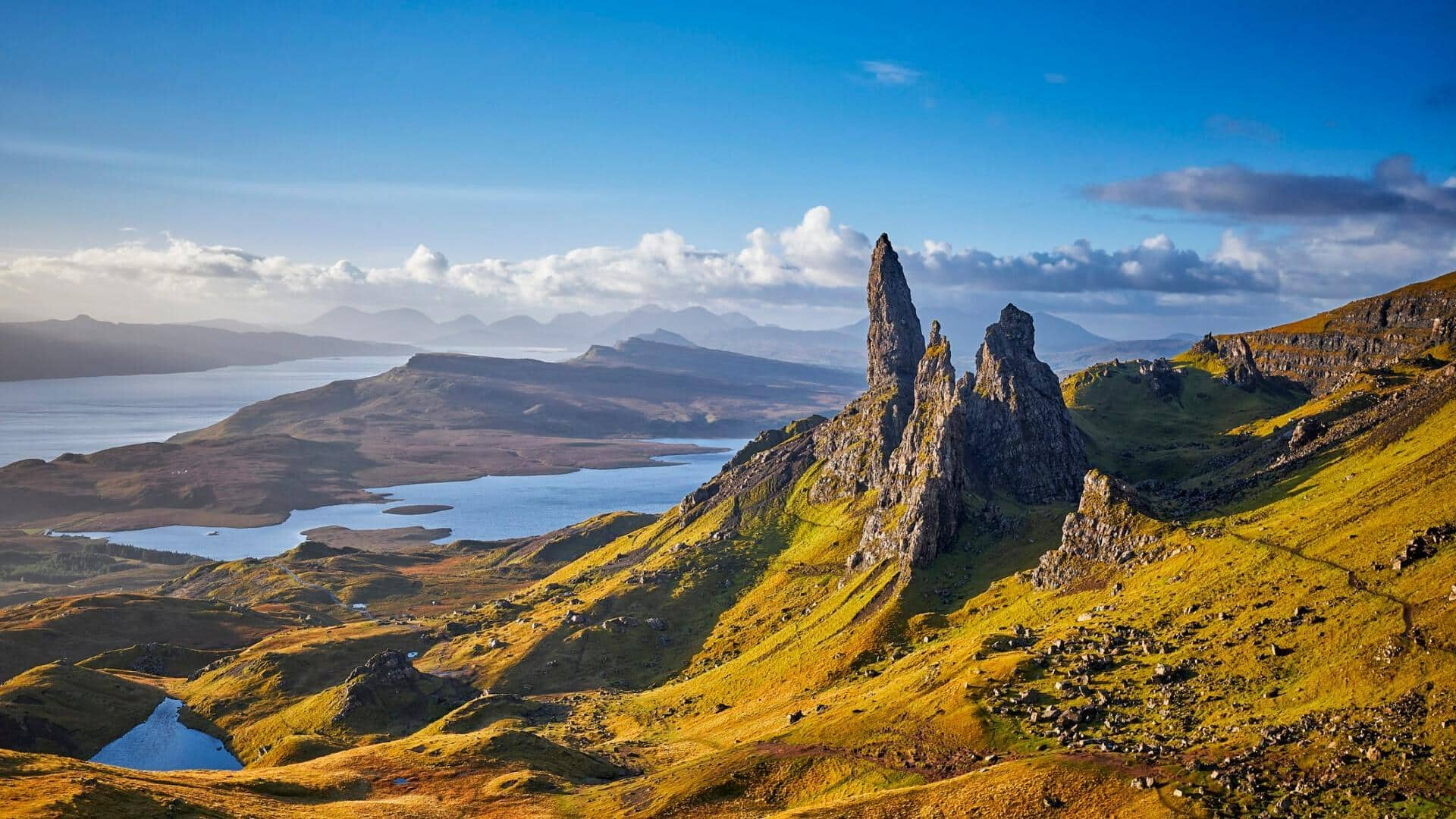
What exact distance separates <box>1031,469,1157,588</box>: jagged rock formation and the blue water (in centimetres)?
14998

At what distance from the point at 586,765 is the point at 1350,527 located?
111 m

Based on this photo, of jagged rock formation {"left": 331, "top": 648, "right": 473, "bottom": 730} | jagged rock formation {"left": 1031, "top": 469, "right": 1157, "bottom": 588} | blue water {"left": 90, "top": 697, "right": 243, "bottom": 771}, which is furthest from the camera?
jagged rock formation {"left": 331, "top": 648, "right": 473, "bottom": 730}

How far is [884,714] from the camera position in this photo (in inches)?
4867

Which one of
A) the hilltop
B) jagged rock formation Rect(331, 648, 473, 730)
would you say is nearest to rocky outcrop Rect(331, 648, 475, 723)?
jagged rock formation Rect(331, 648, 473, 730)

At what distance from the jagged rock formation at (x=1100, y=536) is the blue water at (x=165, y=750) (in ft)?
492

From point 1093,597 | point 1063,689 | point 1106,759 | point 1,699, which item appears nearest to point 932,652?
point 1093,597

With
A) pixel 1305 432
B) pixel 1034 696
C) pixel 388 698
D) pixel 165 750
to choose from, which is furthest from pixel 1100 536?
pixel 165 750

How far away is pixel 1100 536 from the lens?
151625 mm

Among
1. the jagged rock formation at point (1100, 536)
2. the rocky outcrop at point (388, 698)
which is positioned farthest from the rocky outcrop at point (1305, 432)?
the rocky outcrop at point (388, 698)

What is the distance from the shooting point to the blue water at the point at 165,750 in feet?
561

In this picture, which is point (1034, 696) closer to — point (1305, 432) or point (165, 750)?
point (1305, 432)

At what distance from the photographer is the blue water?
561 ft

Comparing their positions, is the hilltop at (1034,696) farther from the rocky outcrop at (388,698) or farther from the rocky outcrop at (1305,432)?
the rocky outcrop at (388,698)

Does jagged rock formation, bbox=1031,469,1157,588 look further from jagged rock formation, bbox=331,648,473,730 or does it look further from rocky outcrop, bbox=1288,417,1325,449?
jagged rock formation, bbox=331,648,473,730
